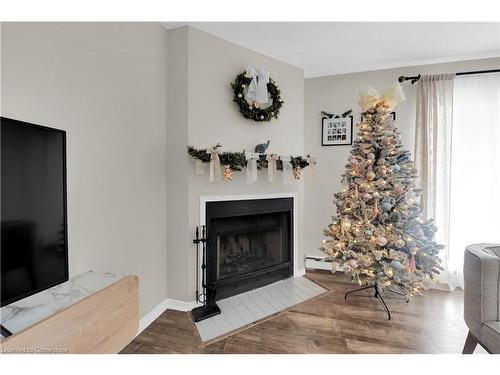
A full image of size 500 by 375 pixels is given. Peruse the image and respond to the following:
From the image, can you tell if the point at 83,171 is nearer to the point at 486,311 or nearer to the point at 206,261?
the point at 206,261

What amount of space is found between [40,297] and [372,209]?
2454 mm

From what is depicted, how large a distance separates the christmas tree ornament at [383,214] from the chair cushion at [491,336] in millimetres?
761

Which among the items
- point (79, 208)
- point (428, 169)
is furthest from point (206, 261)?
Answer: point (428, 169)

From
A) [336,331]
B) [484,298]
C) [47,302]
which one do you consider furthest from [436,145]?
[47,302]

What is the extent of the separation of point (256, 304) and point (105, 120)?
2028mm

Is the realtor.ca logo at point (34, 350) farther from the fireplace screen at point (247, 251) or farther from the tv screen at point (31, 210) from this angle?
the fireplace screen at point (247, 251)

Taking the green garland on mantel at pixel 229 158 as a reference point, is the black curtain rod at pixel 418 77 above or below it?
above

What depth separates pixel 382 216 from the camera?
2.40 meters

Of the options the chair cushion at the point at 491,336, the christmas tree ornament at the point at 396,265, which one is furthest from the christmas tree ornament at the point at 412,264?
the chair cushion at the point at 491,336

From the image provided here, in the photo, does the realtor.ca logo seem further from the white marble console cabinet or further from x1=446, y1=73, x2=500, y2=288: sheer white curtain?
x1=446, y1=73, x2=500, y2=288: sheer white curtain

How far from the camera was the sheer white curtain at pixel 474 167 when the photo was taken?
8.95 feet

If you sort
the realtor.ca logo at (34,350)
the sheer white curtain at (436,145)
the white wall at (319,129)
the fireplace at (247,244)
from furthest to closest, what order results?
1. the white wall at (319,129)
2. the sheer white curtain at (436,145)
3. the fireplace at (247,244)
4. the realtor.ca logo at (34,350)

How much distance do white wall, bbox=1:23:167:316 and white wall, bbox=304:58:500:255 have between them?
1.95m

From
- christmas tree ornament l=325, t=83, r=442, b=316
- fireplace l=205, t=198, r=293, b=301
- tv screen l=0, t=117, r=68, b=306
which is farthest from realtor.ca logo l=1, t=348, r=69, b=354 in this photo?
christmas tree ornament l=325, t=83, r=442, b=316
